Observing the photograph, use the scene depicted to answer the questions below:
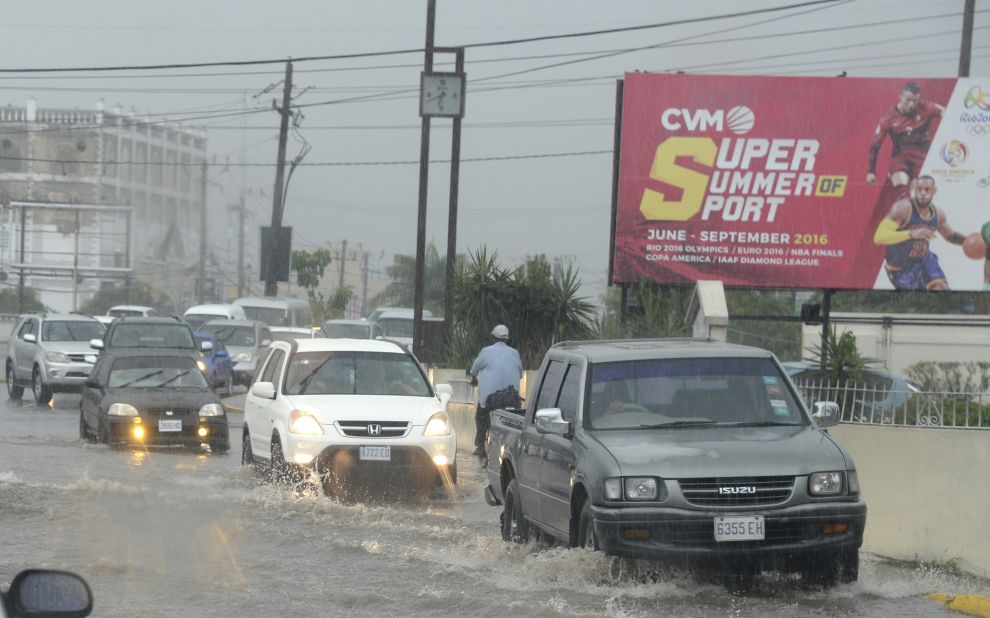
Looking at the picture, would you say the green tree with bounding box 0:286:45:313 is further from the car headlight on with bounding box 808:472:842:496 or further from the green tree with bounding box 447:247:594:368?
the car headlight on with bounding box 808:472:842:496

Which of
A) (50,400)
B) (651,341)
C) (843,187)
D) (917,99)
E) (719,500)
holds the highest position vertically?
(917,99)

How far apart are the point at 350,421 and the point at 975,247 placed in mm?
14654

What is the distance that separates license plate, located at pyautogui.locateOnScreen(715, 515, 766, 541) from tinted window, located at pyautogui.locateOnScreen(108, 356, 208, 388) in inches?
526

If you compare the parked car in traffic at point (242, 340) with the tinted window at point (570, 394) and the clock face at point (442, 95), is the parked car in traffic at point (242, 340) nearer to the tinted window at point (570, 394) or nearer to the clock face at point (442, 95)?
the clock face at point (442, 95)

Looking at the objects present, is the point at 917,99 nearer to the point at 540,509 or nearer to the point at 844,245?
the point at 844,245

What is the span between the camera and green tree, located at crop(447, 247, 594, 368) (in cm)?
2491

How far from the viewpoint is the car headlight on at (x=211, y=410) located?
64.9ft

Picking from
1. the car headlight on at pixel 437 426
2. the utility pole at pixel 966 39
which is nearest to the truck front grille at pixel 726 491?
the car headlight on at pixel 437 426

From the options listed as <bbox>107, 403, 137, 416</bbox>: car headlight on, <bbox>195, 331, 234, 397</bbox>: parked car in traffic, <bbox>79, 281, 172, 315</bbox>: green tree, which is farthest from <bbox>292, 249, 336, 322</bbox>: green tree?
<bbox>107, 403, 137, 416</bbox>: car headlight on

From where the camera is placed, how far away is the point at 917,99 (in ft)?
81.9

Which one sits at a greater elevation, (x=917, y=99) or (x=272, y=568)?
(x=917, y=99)

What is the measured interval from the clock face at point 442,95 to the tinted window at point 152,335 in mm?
6125

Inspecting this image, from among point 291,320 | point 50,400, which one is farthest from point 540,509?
point 291,320

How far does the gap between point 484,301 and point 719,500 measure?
16.8 meters
